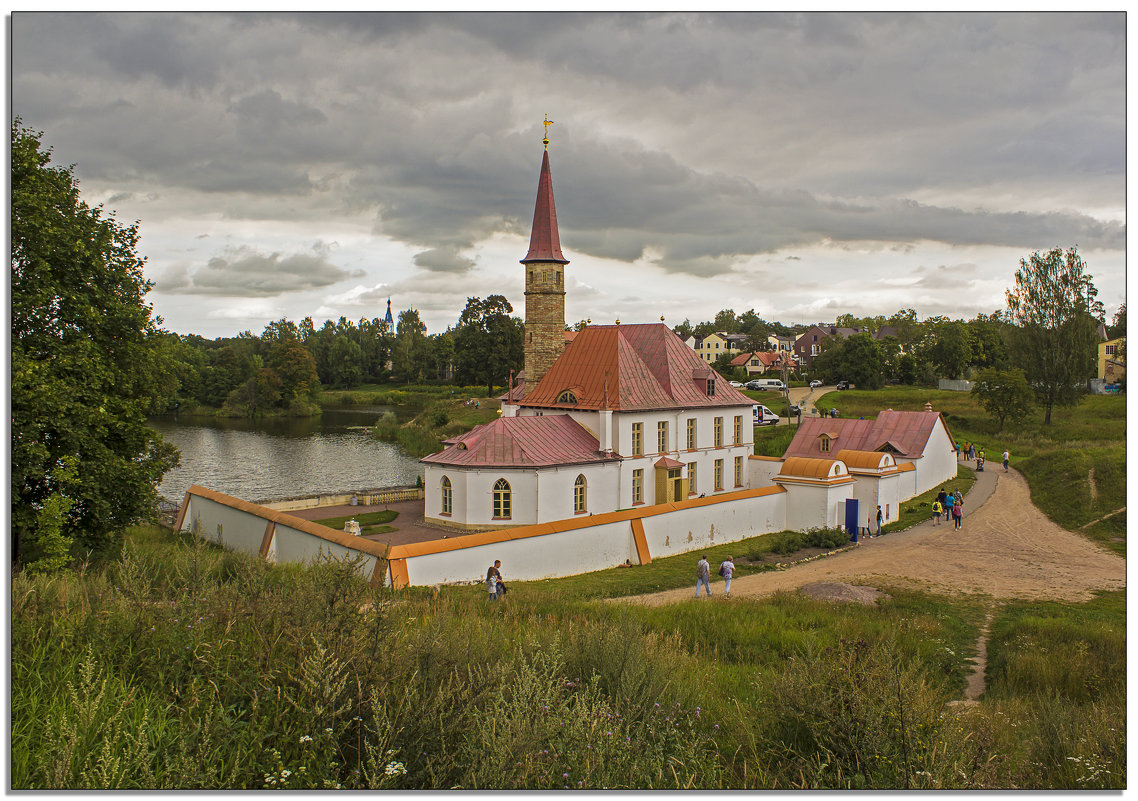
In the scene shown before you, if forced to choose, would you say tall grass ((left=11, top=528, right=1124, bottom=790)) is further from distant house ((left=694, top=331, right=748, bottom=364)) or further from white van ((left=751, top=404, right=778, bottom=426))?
distant house ((left=694, top=331, right=748, bottom=364))

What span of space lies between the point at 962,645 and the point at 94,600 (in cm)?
1273

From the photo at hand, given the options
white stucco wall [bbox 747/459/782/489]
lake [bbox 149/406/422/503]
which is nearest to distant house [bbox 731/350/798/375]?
lake [bbox 149/406/422/503]

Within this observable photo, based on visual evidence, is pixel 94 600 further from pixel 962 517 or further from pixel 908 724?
pixel 962 517

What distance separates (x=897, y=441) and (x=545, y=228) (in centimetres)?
1859

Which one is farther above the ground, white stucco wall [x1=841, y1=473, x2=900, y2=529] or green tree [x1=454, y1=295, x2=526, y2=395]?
green tree [x1=454, y1=295, x2=526, y2=395]

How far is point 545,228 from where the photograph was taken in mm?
32562

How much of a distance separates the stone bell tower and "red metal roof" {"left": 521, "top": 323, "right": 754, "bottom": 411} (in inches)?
80.4

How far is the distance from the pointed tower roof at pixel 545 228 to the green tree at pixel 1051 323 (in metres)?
25.3

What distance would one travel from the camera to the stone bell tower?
32.5 m

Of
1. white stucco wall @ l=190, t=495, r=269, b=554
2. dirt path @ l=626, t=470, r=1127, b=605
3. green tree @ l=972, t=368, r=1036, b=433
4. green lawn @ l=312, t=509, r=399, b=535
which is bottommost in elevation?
dirt path @ l=626, t=470, r=1127, b=605

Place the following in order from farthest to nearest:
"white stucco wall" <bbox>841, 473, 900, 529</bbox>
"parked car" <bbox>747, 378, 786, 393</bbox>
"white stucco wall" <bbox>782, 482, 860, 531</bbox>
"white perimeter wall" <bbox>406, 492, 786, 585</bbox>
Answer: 1. "parked car" <bbox>747, 378, 786, 393</bbox>
2. "white stucco wall" <bbox>841, 473, 900, 529</bbox>
3. "white stucco wall" <bbox>782, 482, 860, 531</bbox>
4. "white perimeter wall" <bbox>406, 492, 786, 585</bbox>

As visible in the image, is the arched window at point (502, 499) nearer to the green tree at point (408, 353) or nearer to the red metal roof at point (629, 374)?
the red metal roof at point (629, 374)

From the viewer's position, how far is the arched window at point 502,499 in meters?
24.1

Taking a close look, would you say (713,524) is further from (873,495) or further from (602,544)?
(873,495)
